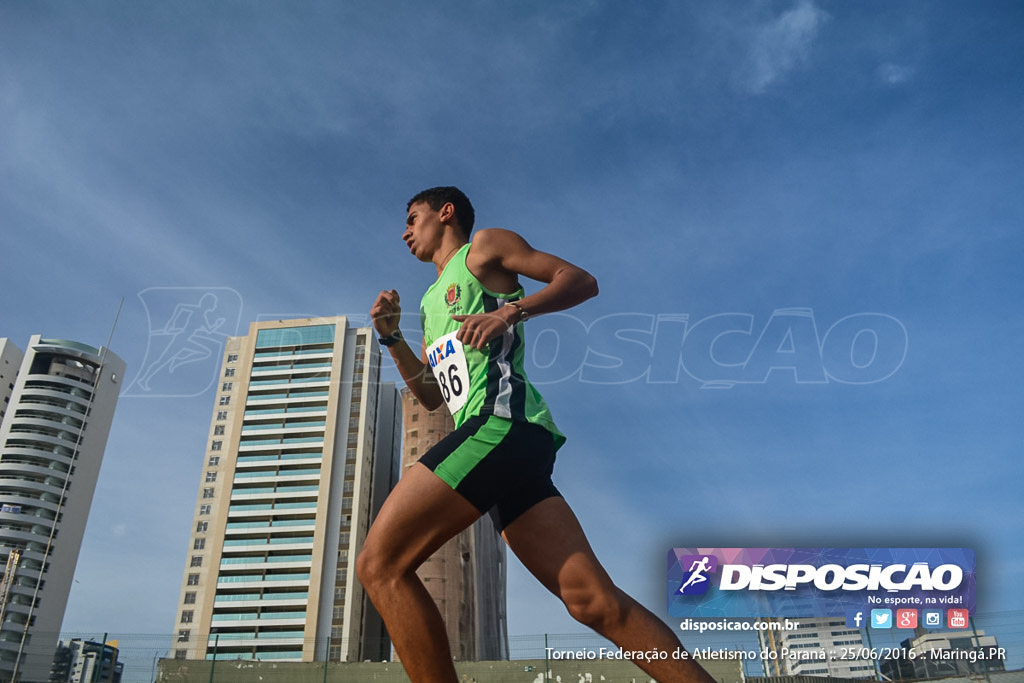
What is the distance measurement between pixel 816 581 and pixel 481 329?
82.9 feet

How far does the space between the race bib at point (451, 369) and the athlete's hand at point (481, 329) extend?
4.4 inches

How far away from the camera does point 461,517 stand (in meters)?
2.29

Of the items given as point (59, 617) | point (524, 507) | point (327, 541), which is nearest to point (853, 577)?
point (524, 507)

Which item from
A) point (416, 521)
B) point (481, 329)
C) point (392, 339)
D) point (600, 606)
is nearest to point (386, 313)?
point (392, 339)

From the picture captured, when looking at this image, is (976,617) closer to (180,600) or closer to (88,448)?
(180,600)

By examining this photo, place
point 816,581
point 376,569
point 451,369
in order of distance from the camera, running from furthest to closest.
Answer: point 816,581 < point 451,369 < point 376,569

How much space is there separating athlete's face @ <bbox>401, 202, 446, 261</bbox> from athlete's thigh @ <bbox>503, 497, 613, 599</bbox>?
1300 millimetres

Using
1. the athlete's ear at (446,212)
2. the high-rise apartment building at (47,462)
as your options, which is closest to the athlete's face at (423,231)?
the athlete's ear at (446,212)

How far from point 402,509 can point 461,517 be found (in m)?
0.21

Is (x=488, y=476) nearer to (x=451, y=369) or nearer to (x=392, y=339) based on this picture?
(x=451, y=369)

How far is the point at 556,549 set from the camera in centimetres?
242

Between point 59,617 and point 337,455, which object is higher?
point 337,455

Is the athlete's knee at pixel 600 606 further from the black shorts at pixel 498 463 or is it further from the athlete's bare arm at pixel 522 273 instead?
the athlete's bare arm at pixel 522 273

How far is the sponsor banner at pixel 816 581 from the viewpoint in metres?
21.8
